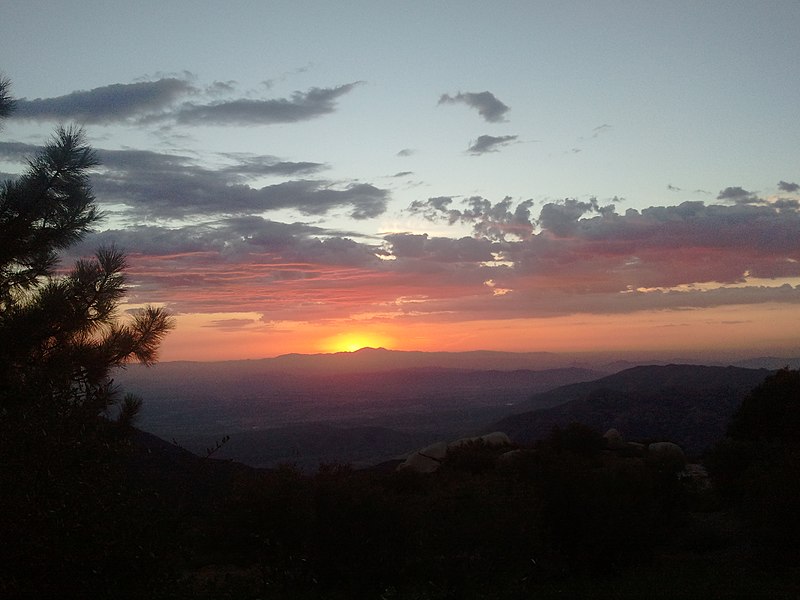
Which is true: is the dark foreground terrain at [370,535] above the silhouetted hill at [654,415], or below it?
above

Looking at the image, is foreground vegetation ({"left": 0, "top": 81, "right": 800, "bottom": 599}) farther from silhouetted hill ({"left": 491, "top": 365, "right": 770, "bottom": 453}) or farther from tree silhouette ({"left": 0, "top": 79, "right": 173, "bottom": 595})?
silhouetted hill ({"left": 491, "top": 365, "right": 770, "bottom": 453})

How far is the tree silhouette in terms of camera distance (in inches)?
224

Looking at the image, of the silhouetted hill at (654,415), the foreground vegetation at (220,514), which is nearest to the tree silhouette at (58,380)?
the foreground vegetation at (220,514)

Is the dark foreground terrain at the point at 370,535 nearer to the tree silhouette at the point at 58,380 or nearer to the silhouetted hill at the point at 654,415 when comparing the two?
the tree silhouette at the point at 58,380

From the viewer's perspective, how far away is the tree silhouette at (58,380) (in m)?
5.70

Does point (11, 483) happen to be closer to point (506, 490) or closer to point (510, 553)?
point (510, 553)

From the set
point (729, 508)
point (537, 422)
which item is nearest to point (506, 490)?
point (729, 508)

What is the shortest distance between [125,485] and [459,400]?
603 feet

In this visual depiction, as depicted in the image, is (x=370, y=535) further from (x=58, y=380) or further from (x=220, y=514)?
(x=58, y=380)

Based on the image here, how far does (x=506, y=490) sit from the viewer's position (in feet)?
48.6

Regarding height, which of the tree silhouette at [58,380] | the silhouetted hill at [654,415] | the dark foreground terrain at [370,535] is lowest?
the silhouetted hill at [654,415]

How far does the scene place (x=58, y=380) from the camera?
760 cm

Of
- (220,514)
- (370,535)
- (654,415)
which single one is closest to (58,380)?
(220,514)

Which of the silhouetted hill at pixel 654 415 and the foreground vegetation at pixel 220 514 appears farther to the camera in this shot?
the silhouetted hill at pixel 654 415
